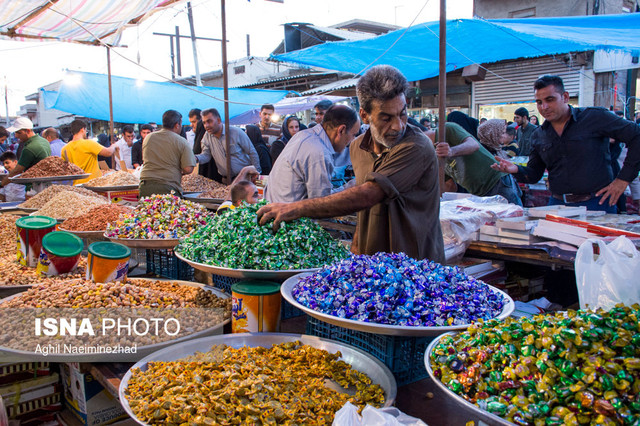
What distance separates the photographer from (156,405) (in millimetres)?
1061

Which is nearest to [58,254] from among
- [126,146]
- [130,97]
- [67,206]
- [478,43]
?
[67,206]

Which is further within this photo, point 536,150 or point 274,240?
point 536,150

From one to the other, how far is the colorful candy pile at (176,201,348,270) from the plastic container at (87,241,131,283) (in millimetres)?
255

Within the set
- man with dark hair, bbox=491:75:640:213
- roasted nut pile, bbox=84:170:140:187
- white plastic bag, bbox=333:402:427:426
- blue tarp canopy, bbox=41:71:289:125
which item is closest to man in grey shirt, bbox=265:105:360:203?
man with dark hair, bbox=491:75:640:213

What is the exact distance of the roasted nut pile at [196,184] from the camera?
16.9ft

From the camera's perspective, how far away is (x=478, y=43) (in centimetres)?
559

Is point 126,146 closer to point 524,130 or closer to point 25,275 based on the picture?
point 25,275

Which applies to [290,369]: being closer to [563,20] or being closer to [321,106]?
[321,106]

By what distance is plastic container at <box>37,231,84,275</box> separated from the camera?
2.05 m

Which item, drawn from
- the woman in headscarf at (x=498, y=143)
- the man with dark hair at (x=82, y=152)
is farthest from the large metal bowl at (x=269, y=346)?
the man with dark hair at (x=82, y=152)

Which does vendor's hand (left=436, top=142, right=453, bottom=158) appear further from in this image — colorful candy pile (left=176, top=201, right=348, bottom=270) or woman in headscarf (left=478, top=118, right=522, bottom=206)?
colorful candy pile (left=176, top=201, right=348, bottom=270)

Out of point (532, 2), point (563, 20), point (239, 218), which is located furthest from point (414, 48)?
point (532, 2)

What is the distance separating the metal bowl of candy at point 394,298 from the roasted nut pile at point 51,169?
418cm

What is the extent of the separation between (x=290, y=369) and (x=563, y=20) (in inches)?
205
